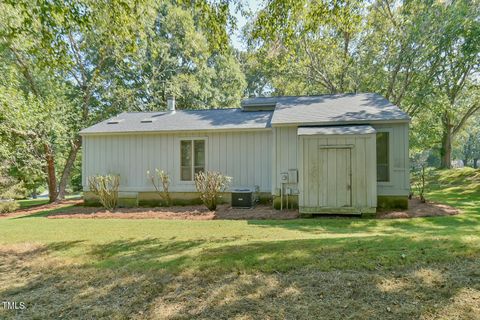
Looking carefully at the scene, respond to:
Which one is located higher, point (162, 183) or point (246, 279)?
point (162, 183)

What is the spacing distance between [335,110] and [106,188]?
29.3 feet

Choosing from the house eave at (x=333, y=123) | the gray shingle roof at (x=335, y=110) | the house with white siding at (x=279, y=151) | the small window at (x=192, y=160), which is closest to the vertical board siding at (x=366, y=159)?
the house with white siding at (x=279, y=151)

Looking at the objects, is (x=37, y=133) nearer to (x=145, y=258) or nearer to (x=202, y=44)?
(x=202, y=44)

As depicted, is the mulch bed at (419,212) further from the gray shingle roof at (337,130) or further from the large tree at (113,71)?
the large tree at (113,71)

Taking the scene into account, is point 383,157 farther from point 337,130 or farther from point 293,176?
point 293,176

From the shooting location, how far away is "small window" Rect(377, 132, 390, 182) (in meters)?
9.00

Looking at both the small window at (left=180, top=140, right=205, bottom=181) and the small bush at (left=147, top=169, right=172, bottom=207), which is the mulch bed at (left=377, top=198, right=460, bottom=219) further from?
the small bush at (left=147, top=169, right=172, bottom=207)

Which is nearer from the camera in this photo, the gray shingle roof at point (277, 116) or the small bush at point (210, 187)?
the gray shingle roof at point (277, 116)

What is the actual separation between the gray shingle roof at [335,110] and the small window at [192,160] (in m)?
3.26

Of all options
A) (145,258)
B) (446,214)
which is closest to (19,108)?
(145,258)

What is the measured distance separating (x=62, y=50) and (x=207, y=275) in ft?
17.6

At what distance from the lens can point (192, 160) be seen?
11109 mm

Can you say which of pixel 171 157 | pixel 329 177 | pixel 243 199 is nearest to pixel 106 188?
pixel 171 157

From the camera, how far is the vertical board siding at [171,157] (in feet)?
34.9
